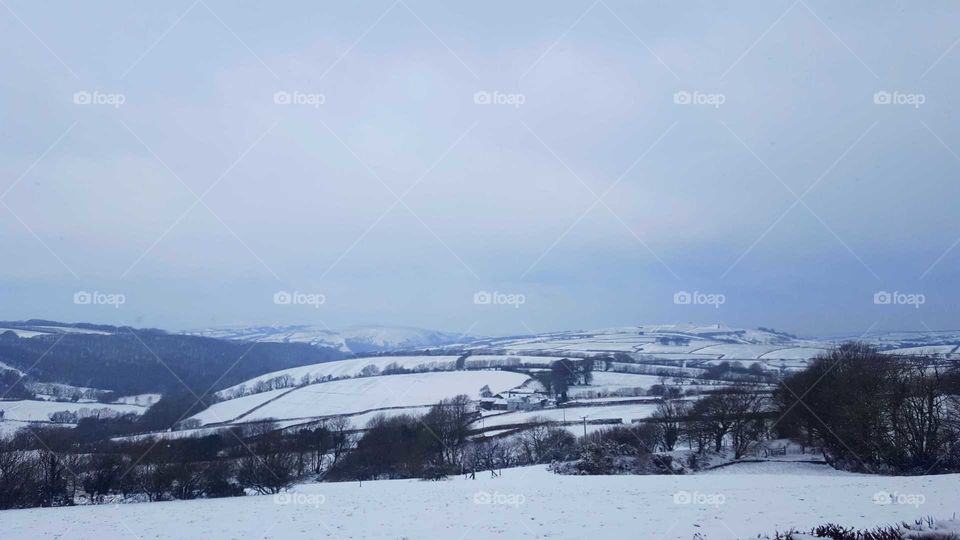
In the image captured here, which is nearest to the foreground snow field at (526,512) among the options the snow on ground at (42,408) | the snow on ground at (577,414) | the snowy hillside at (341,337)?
the snow on ground at (577,414)

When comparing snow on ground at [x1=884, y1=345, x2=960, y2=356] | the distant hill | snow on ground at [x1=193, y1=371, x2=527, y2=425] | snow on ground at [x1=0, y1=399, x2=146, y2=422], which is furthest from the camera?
the distant hill

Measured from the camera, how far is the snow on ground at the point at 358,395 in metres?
65.6

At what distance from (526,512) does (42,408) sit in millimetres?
70915

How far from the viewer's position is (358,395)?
74.0 m

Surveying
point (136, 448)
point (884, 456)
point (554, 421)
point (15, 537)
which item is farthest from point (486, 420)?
point (15, 537)

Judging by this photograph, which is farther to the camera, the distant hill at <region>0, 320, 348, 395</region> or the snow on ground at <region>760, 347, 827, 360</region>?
the snow on ground at <region>760, 347, 827, 360</region>

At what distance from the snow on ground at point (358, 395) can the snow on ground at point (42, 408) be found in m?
11.1

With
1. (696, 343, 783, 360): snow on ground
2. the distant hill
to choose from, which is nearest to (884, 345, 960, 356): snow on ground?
(696, 343, 783, 360): snow on ground

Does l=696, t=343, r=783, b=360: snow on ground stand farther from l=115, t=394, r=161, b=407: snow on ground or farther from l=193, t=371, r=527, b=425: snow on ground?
l=115, t=394, r=161, b=407: snow on ground

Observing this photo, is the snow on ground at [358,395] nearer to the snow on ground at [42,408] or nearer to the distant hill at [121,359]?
the snow on ground at [42,408]

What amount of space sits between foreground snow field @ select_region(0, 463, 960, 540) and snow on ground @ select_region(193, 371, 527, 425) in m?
43.5

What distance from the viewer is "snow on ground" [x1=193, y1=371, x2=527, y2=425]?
65.6m

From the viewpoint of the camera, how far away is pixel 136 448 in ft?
114

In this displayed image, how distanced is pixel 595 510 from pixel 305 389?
71460mm
